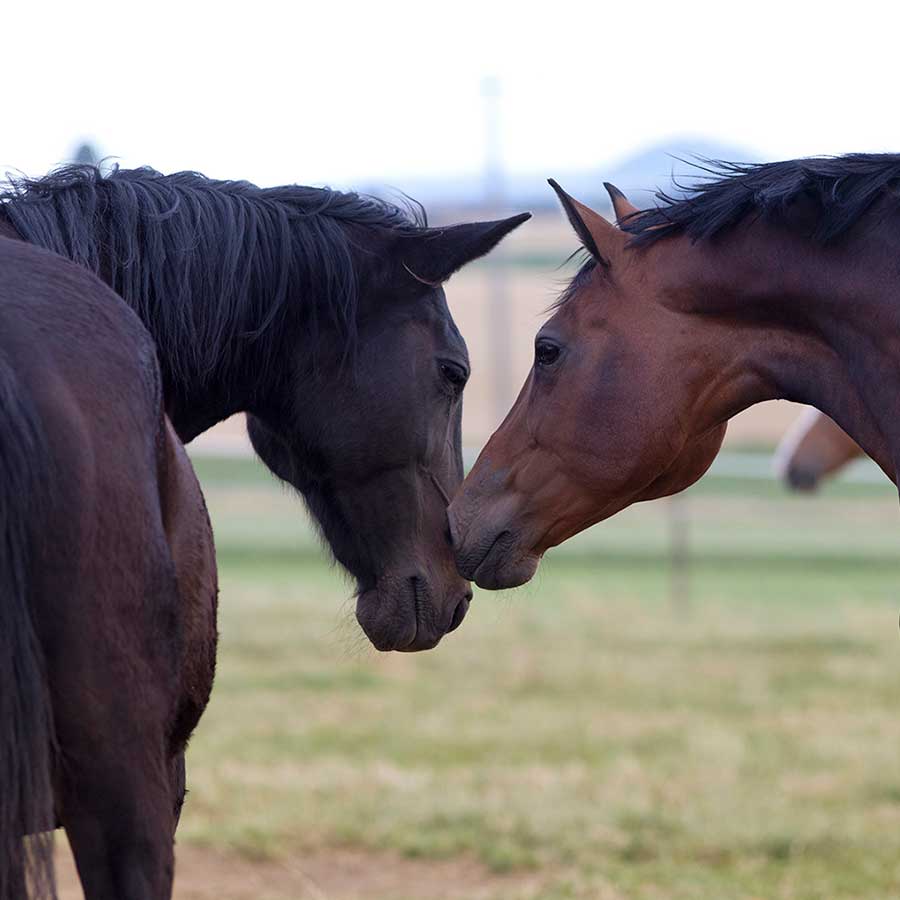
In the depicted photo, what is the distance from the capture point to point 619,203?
329 centimetres

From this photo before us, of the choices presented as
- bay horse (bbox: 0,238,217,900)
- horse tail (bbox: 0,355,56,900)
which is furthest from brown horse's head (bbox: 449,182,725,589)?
horse tail (bbox: 0,355,56,900)

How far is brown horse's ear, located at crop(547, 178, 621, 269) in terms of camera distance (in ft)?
9.84

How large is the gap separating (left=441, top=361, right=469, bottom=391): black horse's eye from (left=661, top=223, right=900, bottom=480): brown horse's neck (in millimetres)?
521

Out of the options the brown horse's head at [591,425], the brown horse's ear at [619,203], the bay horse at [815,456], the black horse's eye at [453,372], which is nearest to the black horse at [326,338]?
the black horse's eye at [453,372]

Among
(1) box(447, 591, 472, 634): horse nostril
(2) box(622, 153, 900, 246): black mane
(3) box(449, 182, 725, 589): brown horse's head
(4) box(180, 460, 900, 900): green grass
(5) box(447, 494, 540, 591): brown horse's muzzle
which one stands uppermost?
(2) box(622, 153, 900, 246): black mane

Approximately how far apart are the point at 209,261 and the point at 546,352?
0.76m

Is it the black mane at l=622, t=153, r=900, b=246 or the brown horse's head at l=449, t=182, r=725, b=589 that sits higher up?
the black mane at l=622, t=153, r=900, b=246

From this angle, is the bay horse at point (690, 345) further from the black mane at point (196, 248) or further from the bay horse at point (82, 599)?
the bay horse at point (82, 599)

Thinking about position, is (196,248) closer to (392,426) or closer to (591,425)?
(392,426)

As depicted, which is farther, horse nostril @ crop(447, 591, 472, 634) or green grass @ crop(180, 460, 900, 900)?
green grass @ crop(180, 460, 900, 900)

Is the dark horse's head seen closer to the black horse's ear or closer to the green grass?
the black horse's ear

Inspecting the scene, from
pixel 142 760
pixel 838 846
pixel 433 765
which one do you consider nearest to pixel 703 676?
pixel 433 765

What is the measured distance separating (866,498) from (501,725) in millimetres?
13269

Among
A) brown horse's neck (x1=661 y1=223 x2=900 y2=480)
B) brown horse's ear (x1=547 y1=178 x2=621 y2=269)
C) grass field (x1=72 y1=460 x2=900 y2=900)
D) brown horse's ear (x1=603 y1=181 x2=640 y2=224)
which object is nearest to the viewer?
brown horse's neck (x1=661 y1=223 x2=900 y2=480)
